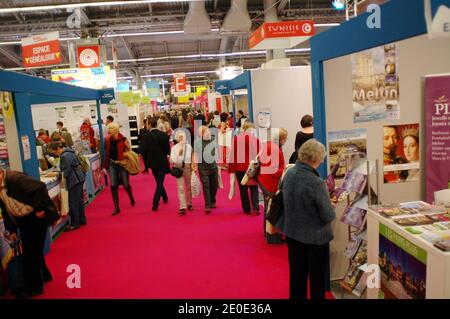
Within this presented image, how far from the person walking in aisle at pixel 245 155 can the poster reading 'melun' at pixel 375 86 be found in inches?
91.6

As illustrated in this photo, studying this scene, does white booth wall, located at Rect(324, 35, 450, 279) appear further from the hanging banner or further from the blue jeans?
the blue jeans

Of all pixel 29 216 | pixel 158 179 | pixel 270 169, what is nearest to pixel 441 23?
pixel 270 169

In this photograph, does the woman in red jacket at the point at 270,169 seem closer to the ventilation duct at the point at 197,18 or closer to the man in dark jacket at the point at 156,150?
the man in dark jacket at the point at 156,150

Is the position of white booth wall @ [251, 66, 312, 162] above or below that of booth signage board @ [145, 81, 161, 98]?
below

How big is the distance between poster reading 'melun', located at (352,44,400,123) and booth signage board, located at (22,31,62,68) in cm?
816

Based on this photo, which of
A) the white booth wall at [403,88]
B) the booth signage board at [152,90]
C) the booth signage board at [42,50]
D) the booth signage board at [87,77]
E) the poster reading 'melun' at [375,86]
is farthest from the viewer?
the booth signage board at [152,90]

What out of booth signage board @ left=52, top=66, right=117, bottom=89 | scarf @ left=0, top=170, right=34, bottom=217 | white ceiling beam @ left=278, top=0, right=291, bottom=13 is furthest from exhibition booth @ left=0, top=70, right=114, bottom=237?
white ceiling beam @ left=278, top=0, right=291, bottom=13

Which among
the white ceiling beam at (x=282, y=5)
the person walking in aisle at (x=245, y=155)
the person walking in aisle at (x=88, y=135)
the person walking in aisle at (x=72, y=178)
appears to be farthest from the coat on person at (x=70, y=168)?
the white ceiling beam at (x=282, y=5)

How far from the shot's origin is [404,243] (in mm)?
2379

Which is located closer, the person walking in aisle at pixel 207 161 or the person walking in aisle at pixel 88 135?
the person walking in aisle at pixel 207 161

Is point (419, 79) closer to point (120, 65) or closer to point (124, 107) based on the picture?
point (124, 107)

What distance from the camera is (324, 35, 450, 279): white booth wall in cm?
341

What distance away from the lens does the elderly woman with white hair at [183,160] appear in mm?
6188

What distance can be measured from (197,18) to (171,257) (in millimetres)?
7433
